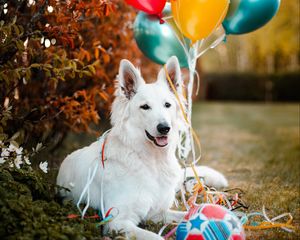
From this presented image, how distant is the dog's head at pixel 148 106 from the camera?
3492 mm

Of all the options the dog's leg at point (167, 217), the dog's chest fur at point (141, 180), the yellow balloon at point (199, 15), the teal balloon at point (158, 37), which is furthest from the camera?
the teal balloon at point (158, 37)

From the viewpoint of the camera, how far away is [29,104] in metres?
5.94

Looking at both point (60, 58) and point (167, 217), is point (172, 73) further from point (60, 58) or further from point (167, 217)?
point (167, 217)

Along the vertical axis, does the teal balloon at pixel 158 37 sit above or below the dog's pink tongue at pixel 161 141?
above

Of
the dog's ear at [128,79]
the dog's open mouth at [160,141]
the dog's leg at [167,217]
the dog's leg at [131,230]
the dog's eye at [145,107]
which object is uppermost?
the dog's ear at [128,79]

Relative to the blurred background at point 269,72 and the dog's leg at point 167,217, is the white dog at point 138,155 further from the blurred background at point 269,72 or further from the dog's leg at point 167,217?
the blurred background at point 269,72

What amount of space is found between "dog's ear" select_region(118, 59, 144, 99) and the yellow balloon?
1003 mm

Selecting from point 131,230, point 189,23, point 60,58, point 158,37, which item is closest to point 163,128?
point 131,230

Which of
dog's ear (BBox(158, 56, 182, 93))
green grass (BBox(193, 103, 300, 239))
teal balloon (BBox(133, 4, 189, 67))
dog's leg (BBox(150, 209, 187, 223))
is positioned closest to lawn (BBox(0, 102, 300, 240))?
green grass (BBox(193, 103, 300, 239))

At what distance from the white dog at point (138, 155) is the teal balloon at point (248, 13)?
4.19 ft

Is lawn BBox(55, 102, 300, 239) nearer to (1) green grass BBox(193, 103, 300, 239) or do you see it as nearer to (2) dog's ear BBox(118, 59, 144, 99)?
(1) green grass BBox(193, 103, 300, 239)

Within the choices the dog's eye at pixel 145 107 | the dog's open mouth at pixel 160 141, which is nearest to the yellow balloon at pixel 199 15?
the dog's eye at pixel 145 107

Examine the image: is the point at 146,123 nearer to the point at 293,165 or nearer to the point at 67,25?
the point at 67,25

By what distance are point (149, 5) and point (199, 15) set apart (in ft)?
1.81
